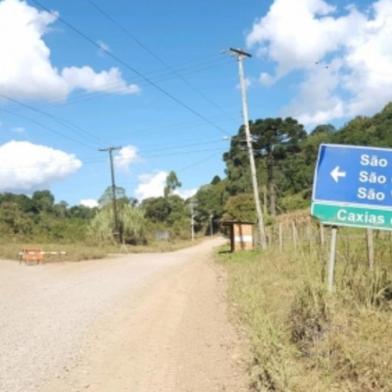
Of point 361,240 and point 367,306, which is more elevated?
point 361,240

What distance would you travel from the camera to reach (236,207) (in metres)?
66.9

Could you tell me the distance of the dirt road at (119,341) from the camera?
22.5ft

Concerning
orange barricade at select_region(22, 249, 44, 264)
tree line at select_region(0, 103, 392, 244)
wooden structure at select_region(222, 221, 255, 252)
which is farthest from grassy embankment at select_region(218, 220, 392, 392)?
tree line at select_region(0, 103, 392, 244)

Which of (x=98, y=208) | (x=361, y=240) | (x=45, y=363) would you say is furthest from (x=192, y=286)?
(x=98, y=208)

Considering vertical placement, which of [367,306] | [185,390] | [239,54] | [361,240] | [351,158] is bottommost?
[185,390]

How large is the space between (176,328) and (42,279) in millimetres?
11997

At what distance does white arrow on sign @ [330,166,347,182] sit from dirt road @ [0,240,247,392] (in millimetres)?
2799

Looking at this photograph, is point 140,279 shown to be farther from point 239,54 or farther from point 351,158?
point 239,54

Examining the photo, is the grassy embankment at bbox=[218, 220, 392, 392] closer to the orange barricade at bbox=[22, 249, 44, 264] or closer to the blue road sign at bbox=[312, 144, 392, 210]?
the blue road sign at bbox=[312, 144, 392, 210]

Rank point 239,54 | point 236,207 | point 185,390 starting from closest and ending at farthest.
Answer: point 185,390
point 239,54
point 236,207

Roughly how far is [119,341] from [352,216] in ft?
13.4

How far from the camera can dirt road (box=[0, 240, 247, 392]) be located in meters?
6.87

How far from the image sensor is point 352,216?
8.00m

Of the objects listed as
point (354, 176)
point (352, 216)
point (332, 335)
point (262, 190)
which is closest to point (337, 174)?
point (354, 176)
